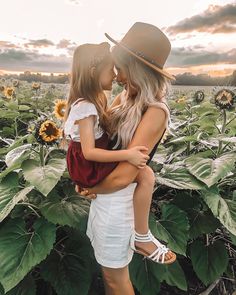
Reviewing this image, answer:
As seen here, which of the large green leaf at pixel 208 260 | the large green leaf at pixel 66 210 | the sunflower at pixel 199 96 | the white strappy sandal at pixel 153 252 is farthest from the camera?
the sunflower at pixel 199 96

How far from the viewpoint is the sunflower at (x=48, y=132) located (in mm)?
1893

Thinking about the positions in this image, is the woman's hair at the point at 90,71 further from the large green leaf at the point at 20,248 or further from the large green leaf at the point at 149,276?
the large green leaf at the point at 149,276

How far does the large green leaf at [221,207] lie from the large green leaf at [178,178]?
0.29 feet

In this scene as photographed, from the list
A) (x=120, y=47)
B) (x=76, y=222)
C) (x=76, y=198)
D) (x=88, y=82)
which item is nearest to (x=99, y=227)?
(x=76, y=222)

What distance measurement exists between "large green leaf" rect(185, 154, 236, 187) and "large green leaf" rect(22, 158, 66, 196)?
57 cm

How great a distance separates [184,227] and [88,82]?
0.83 m

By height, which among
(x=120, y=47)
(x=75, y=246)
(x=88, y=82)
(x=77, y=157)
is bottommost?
(x=75, y=246)

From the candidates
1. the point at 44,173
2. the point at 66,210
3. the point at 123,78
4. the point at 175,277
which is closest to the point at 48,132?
the point at 44,173

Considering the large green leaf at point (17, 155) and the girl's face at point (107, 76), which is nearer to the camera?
the girl's face at point (107, 76)

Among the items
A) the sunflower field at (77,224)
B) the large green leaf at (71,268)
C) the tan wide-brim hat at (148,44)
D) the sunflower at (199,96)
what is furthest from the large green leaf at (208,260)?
the sunflower at (199,96)

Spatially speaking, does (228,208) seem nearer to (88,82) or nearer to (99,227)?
(99,227)

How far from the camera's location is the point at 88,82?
161 cm

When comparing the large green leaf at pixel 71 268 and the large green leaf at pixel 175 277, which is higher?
the large green leaf at pixel 71 268

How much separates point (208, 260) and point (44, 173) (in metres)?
0.89
